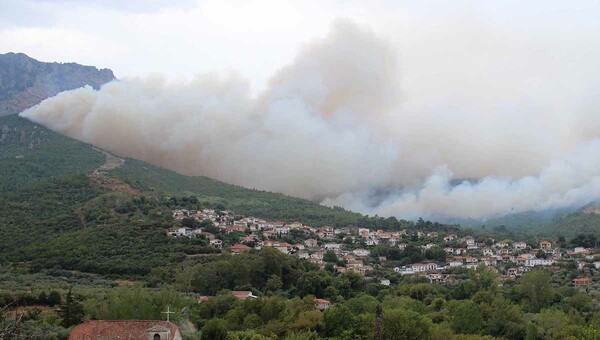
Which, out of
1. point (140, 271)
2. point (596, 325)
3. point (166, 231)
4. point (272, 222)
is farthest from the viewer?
point (272, 222)

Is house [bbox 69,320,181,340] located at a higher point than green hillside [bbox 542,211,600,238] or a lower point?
lower

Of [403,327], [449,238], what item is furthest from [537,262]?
[403,327]

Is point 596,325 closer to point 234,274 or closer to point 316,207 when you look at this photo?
point 234,274

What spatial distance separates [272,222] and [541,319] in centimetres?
4614

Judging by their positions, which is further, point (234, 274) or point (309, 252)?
point (309, 252)

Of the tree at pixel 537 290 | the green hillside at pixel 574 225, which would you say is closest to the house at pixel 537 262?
the tree at pixel 537 290

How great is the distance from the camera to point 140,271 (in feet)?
164

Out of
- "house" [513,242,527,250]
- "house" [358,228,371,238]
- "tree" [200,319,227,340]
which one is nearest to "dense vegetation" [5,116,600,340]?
"tree" [200,319,227,340]

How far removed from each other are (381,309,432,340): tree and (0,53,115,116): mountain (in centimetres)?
12303

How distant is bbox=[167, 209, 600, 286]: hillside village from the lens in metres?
62.7

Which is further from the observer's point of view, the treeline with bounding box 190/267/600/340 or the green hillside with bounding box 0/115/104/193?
the green hillside with bounding box 0/115/104/193

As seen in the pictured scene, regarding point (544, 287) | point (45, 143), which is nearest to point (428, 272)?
point (544, 287)

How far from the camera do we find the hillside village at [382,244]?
62656 mm

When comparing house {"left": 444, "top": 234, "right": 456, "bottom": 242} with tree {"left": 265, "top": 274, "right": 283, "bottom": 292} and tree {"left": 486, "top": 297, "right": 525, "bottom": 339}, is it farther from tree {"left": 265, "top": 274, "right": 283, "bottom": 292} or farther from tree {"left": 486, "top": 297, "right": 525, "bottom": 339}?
tree {"left": 486, "top": 297, "right": 525, "bottom": 339}
